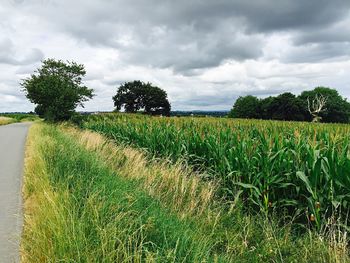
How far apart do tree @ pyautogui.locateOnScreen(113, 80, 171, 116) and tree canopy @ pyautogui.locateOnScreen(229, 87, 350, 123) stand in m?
22.1

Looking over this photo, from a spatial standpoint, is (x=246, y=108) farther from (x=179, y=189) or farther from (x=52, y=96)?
(x=179, y=189)

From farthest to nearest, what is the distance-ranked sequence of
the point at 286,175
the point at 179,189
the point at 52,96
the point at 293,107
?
1. the point at 293,107
2. the point at 52,96
3. the point at 179,189
4. the point at 286,175

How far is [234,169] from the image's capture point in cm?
757

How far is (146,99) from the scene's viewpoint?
94500mm

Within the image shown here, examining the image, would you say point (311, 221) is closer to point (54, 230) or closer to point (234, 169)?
point (234, 169)

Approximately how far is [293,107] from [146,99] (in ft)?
122

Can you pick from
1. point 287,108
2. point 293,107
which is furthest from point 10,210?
point 287,108

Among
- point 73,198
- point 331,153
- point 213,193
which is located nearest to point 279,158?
point 331,153

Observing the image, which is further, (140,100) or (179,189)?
(140,100)

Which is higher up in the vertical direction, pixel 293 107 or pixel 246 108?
pixel 293 107

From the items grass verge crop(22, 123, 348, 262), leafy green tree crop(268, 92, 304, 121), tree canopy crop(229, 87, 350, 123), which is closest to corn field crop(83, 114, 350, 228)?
grass verge crop(22, 123, 348, 262)

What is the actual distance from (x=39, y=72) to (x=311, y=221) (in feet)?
211

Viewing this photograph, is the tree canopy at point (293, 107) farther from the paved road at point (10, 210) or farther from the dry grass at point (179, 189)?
the dry grass at point (179, 189)

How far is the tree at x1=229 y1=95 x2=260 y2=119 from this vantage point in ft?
317
